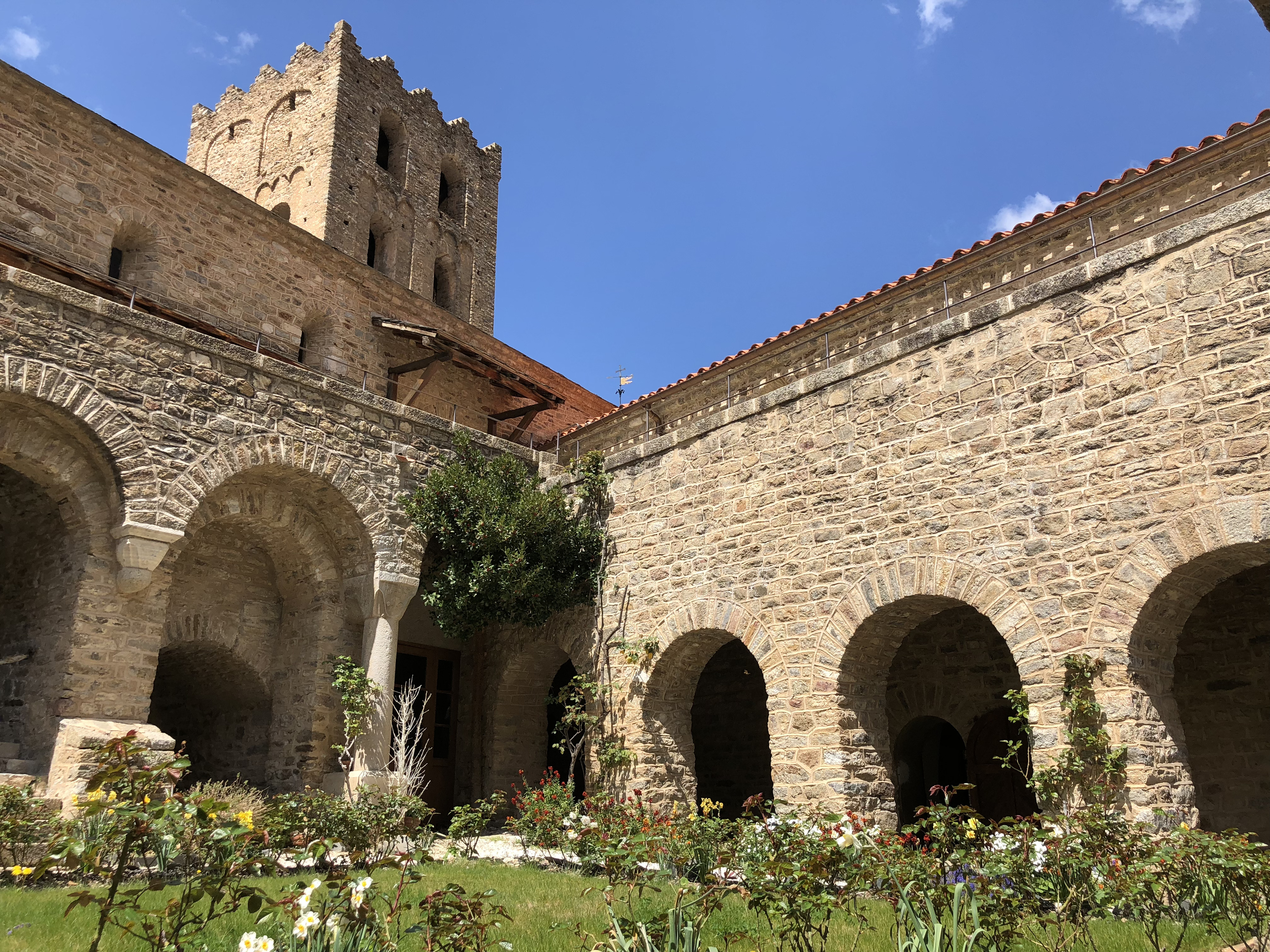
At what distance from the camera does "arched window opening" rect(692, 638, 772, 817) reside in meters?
12.5

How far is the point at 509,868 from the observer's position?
7691 mm

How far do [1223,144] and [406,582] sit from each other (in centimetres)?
938

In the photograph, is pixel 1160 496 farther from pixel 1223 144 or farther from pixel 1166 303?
pixel 1223 144

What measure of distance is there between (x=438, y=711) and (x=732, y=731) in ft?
13.0

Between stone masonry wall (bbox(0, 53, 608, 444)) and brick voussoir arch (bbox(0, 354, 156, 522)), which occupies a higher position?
stone masonry wall (bbox(0, 53, 608, 444))

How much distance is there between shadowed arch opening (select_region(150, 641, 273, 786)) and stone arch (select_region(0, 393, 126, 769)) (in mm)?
1527

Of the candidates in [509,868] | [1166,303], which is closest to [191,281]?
[509,868]

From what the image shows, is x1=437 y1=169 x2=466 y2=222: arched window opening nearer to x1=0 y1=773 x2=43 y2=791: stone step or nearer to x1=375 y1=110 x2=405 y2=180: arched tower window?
x1=375 y1=110 x2=405 y2=180: arched tower window

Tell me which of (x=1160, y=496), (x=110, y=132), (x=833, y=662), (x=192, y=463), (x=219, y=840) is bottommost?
(x=219, y=840)

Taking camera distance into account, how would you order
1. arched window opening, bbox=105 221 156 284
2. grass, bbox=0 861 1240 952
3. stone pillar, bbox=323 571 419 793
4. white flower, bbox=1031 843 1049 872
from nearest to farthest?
grass, bbox=0 861 1240 952, white flower, bbox=1031 843 1049 872, stone pillar, bbox=323 571 419 793, arched window opening, bbox=105 221 156 284

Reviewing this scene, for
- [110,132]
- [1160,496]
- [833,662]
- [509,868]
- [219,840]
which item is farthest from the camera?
[110,132]

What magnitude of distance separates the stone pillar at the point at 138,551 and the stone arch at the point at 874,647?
20.2 ft

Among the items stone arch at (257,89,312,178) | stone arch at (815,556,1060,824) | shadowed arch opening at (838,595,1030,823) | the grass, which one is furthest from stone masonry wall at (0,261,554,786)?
stone arch at (257,89,312,178)

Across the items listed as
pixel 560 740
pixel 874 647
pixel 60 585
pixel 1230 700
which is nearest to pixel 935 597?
pixel 874 647
